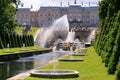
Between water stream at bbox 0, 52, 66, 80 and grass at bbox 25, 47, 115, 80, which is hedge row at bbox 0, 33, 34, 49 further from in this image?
grass at bbox 25, 47, 115, 80

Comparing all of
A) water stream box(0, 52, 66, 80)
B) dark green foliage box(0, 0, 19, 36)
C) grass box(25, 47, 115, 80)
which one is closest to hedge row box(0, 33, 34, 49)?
dark green foliage box(0, 0, 19, 36)

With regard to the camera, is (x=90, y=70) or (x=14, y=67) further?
(x=14, y=67)

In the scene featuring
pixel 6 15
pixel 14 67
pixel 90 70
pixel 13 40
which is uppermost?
pixel 90 70

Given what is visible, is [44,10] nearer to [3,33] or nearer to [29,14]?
[29,14]

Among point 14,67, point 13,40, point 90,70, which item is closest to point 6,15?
point 13,40

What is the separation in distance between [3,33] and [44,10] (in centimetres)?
10528

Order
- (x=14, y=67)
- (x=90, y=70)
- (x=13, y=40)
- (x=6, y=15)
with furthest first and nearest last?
(x=6, y=15) → (x=13, y=40) → (x=14, y=67) → (x=90, y=70)

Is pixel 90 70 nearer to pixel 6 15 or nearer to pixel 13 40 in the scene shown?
pixel 13 40

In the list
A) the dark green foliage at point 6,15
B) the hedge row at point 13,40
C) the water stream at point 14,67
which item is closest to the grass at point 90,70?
the water stream at point 14,67

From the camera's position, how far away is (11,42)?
151 feet

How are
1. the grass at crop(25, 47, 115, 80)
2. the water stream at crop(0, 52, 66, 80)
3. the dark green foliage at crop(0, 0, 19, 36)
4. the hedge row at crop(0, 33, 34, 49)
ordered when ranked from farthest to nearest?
the dark green foliage at crop(0, 0, 19, 36)
the hedge row at crop(0, 33, 34, 49)
the water stream at crop(0, 52, 66, 80)
the grass at crop(25, 47, 115, 80)

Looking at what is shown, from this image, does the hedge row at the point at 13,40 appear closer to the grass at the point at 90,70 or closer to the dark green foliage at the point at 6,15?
the dark green foliage at the point at 6,15

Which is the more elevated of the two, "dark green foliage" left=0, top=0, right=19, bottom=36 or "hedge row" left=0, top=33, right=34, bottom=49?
"dark green foliage" left=0, top=0, right=19, bottom=36

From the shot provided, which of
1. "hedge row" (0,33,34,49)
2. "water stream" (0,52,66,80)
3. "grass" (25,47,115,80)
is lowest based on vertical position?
"hedge row" (0,33,34,49)
